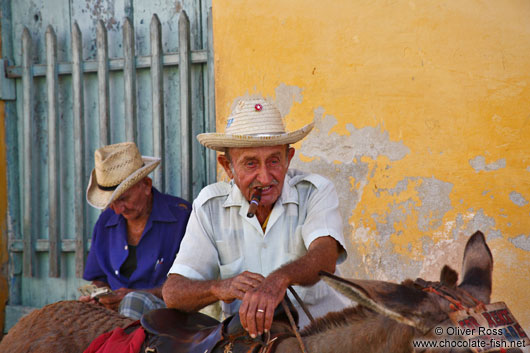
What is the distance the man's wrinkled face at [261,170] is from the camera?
2551 mm

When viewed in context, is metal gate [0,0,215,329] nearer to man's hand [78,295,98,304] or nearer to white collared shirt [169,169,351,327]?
man's hand [78,295,98,304]

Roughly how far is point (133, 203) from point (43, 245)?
1.53m

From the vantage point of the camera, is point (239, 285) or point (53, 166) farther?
point (53, 166)

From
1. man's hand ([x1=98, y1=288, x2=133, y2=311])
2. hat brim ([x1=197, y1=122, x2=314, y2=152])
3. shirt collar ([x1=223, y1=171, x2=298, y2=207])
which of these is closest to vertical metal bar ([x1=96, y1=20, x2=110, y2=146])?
man's hand ([x1=98, y1=288, x2=133, y2=311])

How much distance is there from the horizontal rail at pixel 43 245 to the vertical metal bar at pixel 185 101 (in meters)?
1.09

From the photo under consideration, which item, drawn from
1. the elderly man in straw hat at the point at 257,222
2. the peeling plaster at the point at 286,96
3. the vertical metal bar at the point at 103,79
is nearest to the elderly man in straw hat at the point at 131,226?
the vertical metal bar at the point at 103,79

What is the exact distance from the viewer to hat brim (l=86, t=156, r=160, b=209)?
3887 mm

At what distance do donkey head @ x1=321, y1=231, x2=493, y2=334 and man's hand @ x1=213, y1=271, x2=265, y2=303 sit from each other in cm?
46

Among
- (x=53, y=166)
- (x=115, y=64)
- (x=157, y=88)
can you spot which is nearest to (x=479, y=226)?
(x=157, y=88)

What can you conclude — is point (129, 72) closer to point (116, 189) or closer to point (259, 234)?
point (116, 189)

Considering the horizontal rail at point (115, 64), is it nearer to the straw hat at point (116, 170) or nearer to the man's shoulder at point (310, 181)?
the straw hat at point (116, 170)

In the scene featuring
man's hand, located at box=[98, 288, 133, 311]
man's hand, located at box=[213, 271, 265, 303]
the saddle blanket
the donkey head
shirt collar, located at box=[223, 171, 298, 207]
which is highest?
shirt collar, located at box=[223, 171, 298, 207]

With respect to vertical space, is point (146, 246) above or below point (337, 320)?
below

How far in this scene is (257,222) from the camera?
9.00 feet
